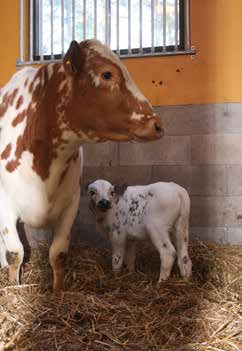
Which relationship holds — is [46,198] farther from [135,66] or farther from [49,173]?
[135,66]

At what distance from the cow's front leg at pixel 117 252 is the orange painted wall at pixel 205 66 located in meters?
1.49

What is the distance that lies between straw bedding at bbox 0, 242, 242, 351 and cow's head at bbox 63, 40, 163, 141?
3.17 feet

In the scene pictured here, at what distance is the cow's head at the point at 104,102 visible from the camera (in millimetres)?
2945

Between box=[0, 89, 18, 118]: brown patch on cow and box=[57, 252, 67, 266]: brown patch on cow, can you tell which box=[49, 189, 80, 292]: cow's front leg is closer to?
box=[57, 252, 67, 266]: brown patch on cow

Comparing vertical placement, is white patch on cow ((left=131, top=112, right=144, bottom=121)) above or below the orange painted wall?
below

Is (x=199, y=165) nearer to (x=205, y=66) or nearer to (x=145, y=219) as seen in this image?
(x=205, y=66)

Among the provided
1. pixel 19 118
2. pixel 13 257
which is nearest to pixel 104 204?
pixel 13 257

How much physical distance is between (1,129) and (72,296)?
115 cm

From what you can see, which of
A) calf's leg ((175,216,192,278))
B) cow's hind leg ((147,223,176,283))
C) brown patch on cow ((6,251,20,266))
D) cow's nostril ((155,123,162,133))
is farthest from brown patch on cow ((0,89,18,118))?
calf's leg ((175,216,192,278))

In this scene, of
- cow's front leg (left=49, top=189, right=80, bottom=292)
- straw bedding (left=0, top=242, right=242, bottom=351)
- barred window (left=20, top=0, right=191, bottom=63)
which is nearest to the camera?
straw bedding (left=0, top=242, right=242, bottom=351)

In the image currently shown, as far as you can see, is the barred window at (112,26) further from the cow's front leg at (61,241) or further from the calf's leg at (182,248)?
the cow's front leg at (61,241)

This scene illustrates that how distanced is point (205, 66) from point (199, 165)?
96cm

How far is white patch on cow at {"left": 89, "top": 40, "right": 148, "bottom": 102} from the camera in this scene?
2990 millimetres

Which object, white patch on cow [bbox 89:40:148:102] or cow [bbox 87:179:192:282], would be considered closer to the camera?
white patch on cow [bbox 89:40:148:102]
